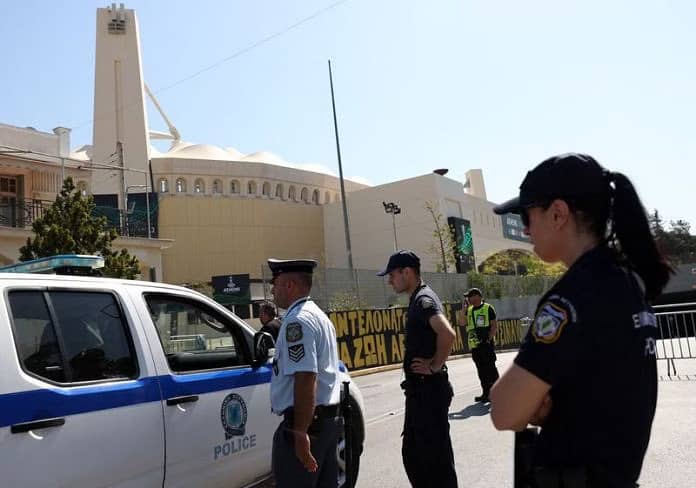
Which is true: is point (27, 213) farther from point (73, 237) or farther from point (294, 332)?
point (294, 332)

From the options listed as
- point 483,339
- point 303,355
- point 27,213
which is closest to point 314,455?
point 303,355

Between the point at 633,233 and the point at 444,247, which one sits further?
the point at 444,247

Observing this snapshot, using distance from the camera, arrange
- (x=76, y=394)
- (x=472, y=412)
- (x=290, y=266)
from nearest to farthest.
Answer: (x=76, y=394), (x=290, y=266), (x=472, y=412)

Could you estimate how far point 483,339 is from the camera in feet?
32.9

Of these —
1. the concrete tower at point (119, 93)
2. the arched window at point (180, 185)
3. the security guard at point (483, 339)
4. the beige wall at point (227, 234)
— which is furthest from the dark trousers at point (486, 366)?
the arched window at point (180, 185)

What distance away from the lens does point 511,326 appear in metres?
26.0

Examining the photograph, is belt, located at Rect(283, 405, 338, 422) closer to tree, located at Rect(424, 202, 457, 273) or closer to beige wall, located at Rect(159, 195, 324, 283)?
tree, located at Rect(424, 202, 457, 273)

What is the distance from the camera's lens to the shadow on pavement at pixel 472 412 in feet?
28.4

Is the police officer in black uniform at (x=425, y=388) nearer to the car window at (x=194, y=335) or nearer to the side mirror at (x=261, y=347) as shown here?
the side mirror at (x=261, y=347)

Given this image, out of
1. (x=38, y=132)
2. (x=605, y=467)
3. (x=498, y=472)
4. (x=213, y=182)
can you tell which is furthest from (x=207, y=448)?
(x=213, y=182)

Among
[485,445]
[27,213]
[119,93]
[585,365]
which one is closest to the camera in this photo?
[585,365]

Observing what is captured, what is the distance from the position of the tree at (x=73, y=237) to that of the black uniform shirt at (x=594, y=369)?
1645 cm

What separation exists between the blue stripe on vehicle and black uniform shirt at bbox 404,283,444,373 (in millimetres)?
1073

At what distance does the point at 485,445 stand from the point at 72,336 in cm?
485
